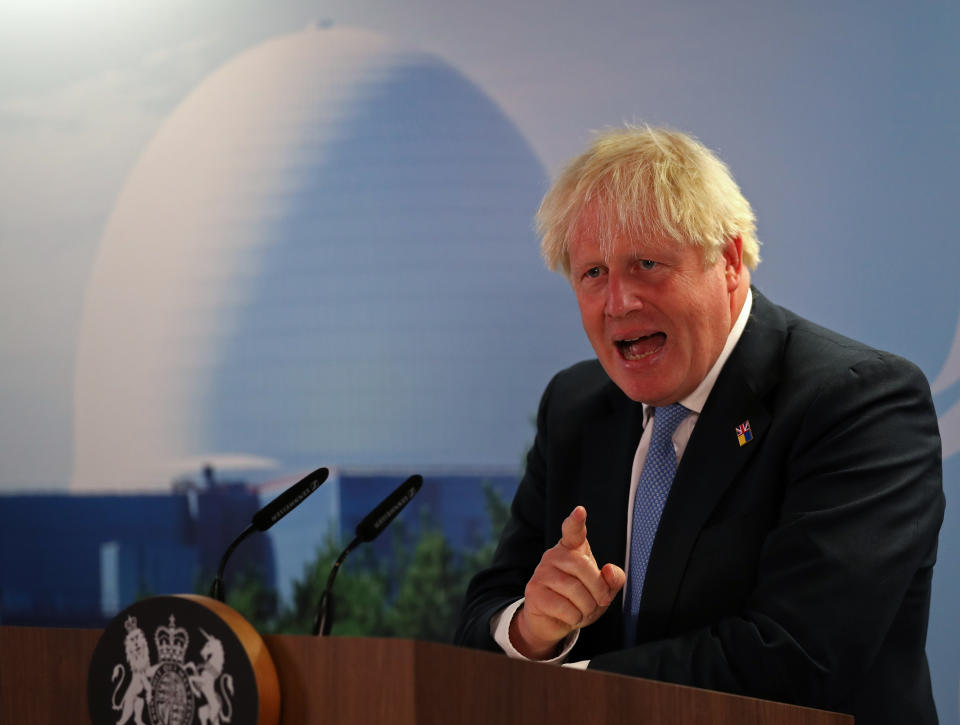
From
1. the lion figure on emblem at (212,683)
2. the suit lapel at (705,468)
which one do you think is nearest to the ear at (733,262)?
the suit lapel at (705,468)

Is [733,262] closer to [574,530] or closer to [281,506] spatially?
[574,530]

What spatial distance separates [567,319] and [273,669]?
296 cm

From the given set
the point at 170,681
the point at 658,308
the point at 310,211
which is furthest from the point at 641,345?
the point at 310,211

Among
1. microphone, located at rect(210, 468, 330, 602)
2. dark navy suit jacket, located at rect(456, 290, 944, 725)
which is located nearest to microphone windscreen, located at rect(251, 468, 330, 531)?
microphone, located at rect(210, 468, 330, 602)

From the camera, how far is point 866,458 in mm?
1646

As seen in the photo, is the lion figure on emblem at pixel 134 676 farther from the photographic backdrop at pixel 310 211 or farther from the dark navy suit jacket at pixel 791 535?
the photographic backdrop at pixel 310 211

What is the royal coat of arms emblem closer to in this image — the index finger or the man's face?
the index finger

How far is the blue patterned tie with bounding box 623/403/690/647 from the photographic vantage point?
1852mm

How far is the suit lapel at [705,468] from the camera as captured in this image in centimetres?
176

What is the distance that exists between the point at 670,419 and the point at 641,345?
15 cm

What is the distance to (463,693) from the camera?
1065mm

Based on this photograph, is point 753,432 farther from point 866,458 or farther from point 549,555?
point 549,555

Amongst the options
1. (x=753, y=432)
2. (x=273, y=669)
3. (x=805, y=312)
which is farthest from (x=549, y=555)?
(x=805, y=312)

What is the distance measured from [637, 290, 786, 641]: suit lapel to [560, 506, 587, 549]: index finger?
0.85 ft
